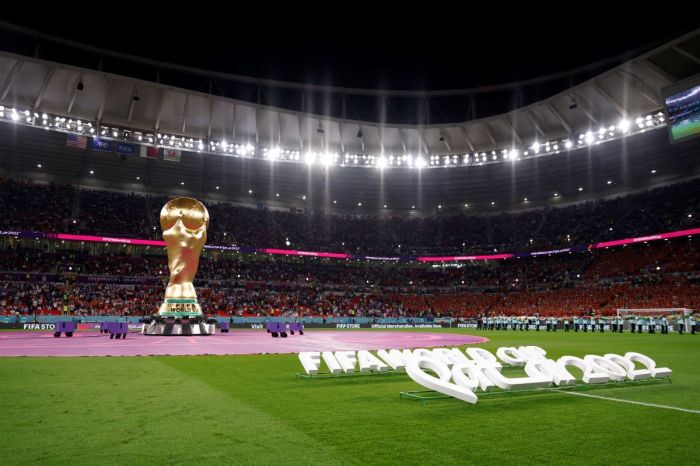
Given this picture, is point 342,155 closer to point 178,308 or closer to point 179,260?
point 179,260

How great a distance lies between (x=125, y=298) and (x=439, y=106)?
36.9 meters

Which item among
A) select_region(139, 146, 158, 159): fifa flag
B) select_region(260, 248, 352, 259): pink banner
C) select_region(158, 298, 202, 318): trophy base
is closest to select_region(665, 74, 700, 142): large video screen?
select_region(158, 298, 202, 318): trophy base

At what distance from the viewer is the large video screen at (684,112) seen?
33.3 metres

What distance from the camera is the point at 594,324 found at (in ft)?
125

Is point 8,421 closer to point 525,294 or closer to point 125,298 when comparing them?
point 125,298

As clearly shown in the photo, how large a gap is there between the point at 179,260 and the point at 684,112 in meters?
34.6

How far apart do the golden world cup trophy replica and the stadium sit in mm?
125

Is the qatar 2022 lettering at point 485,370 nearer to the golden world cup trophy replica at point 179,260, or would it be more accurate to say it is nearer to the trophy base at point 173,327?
the golden world cup trophy replica at point 179,260

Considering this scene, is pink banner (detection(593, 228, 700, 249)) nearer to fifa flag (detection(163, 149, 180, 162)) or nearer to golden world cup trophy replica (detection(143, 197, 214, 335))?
golden world cup trophy replica (detection(143, 197, 214, 335))

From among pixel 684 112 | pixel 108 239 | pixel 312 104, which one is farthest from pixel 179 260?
pixel 684 112

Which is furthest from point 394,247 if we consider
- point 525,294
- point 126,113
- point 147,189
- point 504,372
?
point 504,372

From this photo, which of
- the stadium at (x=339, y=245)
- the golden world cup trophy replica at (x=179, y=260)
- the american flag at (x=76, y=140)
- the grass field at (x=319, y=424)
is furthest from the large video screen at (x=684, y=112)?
the american flag at (x=76, y=140)

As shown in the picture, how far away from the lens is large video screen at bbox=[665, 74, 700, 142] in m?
33.3

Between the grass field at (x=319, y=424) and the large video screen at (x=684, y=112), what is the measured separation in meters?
29.5
